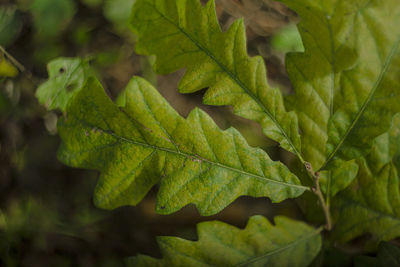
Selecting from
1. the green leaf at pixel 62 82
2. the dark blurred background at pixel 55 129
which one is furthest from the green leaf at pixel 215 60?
the dark blurred background at pixel 55 129

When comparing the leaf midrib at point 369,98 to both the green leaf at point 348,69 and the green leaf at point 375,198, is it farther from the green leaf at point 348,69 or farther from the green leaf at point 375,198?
the green leaf at point 375,198

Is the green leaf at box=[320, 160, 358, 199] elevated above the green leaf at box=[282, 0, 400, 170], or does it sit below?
below

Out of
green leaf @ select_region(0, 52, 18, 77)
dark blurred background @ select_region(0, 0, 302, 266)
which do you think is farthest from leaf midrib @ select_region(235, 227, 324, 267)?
green leaf @ select_region(0, 52, 18, 77)

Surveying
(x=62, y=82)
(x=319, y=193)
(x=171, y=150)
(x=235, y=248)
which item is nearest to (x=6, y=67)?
(x=62, y=82)

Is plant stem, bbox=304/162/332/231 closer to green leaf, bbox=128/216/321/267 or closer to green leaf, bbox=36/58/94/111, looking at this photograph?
green leaf, bbox=128/216/321/267

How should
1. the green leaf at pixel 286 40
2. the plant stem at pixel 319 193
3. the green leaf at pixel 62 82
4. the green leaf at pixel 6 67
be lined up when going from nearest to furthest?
the plant stem at pixel 319 193 → the green leaf at pixel 62 82 → the green leaf at pixel 6 67 → the green leaf at pixel 286 40

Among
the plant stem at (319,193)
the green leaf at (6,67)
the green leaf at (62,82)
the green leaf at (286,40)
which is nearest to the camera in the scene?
the plant stem at (319,193)

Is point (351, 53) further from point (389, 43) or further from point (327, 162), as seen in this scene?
point (327, 162)
